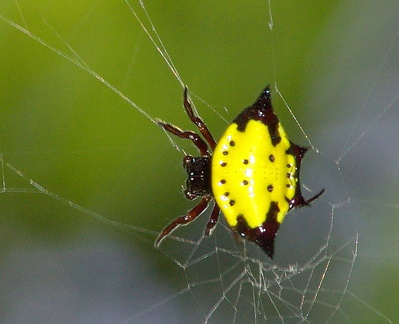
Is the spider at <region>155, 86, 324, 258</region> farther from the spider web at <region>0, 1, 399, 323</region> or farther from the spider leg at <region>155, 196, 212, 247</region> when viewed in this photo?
the spider web at <region>0, 1, 399, 323</region>

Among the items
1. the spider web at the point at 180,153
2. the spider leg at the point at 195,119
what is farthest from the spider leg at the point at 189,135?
the spider web at the point at 180,153

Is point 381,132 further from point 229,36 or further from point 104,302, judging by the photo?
point 104,302

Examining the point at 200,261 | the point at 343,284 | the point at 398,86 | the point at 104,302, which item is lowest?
the point at 104,302

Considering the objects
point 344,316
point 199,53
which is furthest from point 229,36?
point 344,316

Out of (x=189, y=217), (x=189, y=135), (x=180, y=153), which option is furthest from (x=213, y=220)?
(x=180, y=153)

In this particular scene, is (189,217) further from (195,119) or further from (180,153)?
(180,153)

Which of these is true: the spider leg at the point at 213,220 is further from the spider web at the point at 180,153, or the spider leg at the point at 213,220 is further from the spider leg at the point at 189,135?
the spider web at the point at 180,153

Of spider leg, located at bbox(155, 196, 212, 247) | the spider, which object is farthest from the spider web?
the spider
